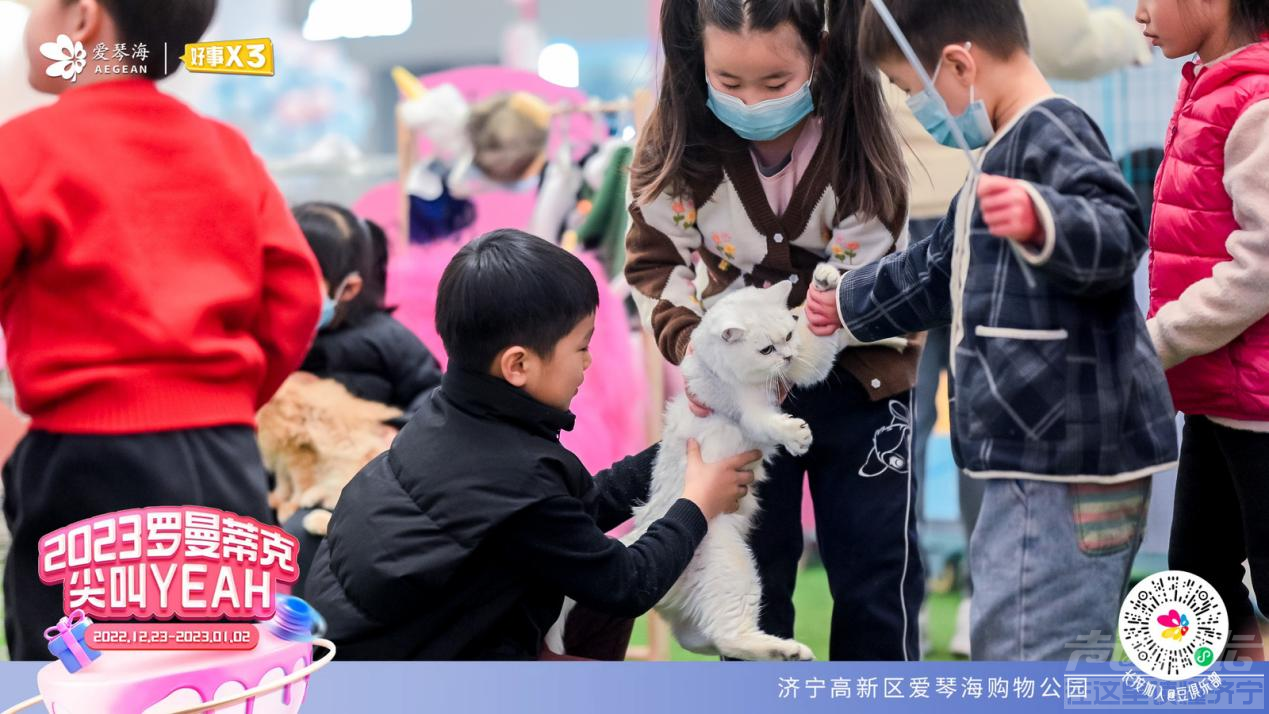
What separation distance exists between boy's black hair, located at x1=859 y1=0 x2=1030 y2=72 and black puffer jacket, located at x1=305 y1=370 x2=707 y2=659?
0.51 m

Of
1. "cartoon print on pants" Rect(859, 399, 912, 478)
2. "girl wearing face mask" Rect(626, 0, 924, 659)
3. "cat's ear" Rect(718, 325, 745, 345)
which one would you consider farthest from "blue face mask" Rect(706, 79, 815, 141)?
"cartoon print on pants" Rect(859, 399, 912, 478)

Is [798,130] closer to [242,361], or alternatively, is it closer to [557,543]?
[557,543]

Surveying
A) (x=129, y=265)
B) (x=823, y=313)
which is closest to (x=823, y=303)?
(x=823, y=313)

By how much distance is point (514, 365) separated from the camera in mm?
1441

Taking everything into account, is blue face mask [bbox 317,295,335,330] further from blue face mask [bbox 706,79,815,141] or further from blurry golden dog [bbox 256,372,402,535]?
blue face mask [bbox 706,79,815,141]

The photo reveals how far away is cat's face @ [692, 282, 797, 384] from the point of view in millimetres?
1434

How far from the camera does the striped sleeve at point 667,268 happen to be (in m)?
1.54

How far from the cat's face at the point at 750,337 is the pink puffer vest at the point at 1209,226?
39cm

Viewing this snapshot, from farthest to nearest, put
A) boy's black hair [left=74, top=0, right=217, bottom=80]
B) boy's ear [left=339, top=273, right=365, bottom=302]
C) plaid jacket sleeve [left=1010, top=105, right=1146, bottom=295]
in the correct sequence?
boy's ear [left=339, top=273, right=365, bottom=302] < boy's black hair [left=74, top=0, right=217, bottom=80] < plaid jacket sleeve [left=1010, top=105, right=1146, bottom=295]

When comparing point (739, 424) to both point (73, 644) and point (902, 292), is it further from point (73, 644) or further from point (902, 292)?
point (73, 644)

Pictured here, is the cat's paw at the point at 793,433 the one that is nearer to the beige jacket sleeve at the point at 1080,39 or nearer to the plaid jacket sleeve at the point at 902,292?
the plaid jacket sleeve at the point at 902,292

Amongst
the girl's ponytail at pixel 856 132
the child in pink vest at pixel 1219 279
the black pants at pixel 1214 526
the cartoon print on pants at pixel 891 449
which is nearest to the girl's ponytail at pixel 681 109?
the girl's ponytail at pixel 856 132

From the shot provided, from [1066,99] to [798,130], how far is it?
301 millimetres

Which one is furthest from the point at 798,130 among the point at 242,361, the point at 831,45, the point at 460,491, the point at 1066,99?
the point at 242,361
